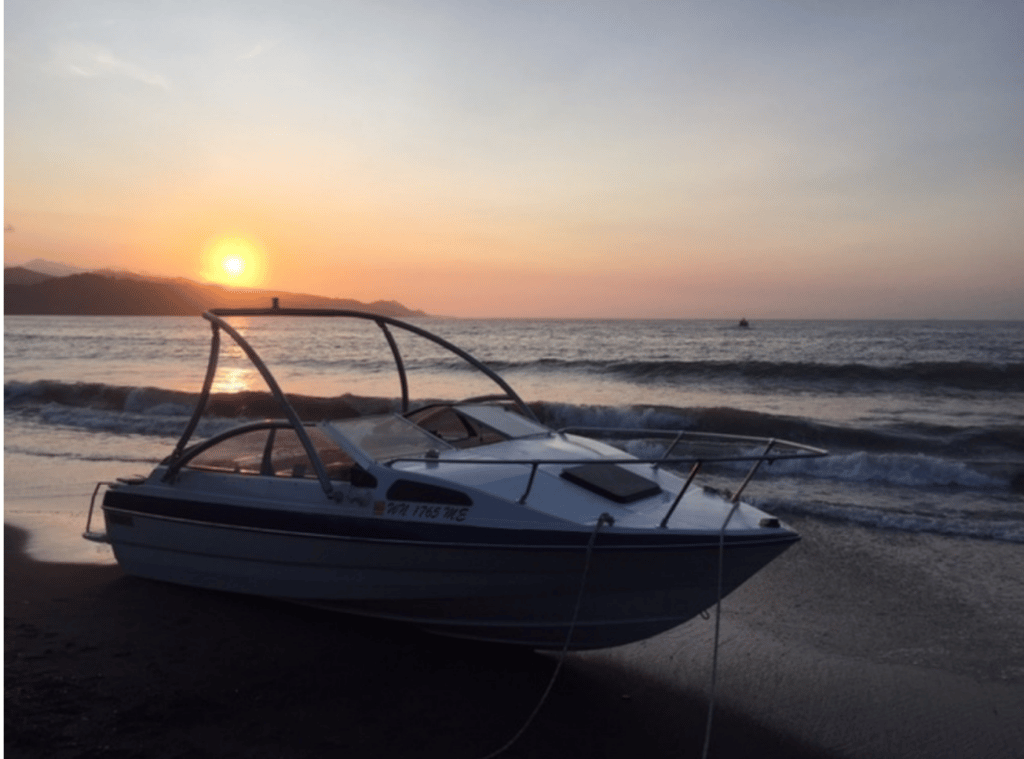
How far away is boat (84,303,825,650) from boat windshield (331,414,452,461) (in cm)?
2

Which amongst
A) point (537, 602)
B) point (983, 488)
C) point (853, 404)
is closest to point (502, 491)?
point (537, 602)

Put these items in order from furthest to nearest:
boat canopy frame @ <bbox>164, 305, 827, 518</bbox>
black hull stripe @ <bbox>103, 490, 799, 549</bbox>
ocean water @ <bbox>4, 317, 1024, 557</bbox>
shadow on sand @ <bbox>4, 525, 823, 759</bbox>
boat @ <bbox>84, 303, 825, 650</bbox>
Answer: ocean water @ <bbox>4, 317, 1024, 557</bbox> → boat canopy frame @ <bbox>164, 305, 827, 518</bbox> → boat @ <bbox>84, 303, 825, 650</bbox> → black hull stripe @ <bbox>103, 490, 799, 549</bbox> → shadow on sand @ <bbox>4, 525, 823, 759</bbox>

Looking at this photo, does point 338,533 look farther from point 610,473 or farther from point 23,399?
point 23,399

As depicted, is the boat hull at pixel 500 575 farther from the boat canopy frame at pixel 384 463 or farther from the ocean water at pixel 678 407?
the ocean water at pixel 678 407

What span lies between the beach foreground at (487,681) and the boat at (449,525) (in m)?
0.31

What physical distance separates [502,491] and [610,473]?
0.88 m

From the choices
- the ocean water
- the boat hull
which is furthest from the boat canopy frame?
the ocean water

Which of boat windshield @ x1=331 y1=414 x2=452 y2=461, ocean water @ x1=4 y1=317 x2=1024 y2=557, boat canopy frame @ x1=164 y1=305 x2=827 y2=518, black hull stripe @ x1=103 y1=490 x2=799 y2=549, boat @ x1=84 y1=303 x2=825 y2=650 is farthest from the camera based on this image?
ocean water @ x1=4 y1=317 x2=1024 y2=557

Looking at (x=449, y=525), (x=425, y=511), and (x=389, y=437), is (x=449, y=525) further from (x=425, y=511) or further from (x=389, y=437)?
(x=389, y=437)

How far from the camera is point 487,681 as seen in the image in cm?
550

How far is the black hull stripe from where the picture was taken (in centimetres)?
500

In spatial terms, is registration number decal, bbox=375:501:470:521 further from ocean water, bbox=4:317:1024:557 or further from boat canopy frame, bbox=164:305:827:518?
ocean water, bbox=4:317:1024:557

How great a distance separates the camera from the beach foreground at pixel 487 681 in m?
4.73

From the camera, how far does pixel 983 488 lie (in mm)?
12398
